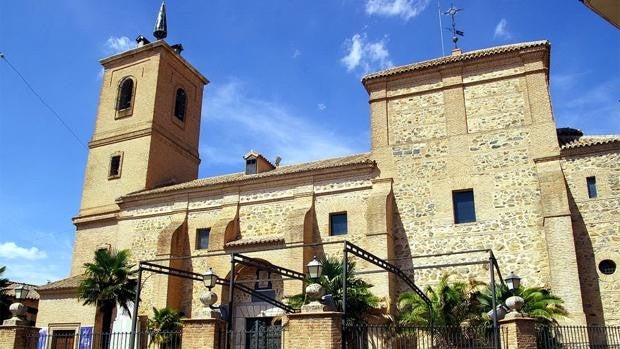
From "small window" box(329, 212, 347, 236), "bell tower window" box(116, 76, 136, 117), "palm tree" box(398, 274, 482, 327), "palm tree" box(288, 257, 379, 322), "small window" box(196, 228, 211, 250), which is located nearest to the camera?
"palm tree" box(398, 274, 482, 327)

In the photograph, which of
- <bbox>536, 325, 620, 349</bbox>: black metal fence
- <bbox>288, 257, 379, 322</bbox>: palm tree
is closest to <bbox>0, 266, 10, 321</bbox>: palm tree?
<bbox>288, 257, 379, 322</bbox>: palm tree

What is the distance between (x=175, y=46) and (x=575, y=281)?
2494 centimetres

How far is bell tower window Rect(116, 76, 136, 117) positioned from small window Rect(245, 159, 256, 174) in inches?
335

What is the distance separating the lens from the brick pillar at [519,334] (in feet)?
37.2

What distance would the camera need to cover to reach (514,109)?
20109 millimetres

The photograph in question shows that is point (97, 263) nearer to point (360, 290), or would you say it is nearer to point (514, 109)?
point (360, 290)

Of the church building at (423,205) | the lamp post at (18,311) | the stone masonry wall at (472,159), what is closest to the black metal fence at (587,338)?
the church building at (423,205)

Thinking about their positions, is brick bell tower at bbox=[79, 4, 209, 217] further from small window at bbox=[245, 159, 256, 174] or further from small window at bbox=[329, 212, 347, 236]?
small window at bbox=[329, 212, 347, 236]

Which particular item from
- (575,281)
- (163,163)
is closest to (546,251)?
(575,281)

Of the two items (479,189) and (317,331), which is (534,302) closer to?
(479,189)

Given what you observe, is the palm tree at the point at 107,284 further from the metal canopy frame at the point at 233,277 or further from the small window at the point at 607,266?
the small window at the point at 607,266

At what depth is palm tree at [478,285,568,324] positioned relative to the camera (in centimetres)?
1451

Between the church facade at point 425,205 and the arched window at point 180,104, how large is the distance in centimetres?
589

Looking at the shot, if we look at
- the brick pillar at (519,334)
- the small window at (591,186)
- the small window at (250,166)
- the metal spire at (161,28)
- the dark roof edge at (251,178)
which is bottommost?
the brick pillar at (519,334)
